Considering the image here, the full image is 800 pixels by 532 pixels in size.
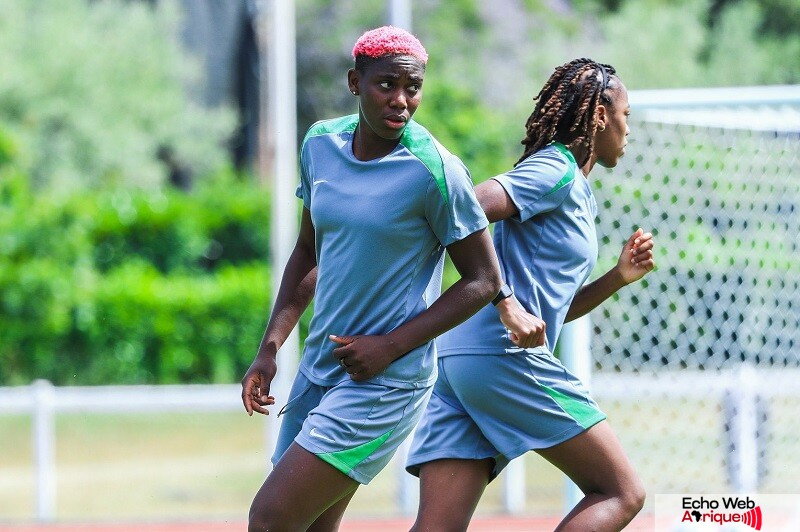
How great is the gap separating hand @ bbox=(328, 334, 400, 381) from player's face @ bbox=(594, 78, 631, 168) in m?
1.15

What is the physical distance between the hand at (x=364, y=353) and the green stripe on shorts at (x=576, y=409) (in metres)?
0.64

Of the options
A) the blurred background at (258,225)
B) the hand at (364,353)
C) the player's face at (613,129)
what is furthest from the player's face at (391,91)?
the blurred background at (258,225)

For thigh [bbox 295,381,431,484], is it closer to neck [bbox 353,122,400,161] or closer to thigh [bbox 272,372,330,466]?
thigh [bbox 272,372,330,466]

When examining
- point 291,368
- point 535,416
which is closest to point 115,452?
point 291,368

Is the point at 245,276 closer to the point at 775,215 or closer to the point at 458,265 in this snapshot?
the point at 775,215

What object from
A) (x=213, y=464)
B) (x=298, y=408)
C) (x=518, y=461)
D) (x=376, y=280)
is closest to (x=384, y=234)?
(x=376, y=280)

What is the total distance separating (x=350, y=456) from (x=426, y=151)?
913 mm

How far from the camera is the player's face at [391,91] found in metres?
3.60

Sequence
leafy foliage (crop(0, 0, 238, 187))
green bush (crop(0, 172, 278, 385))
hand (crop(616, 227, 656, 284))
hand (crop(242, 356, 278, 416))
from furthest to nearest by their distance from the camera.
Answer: leafy foliage (crop(0, 0, 238, 187))
green bush (crop(0, 172, 278, 385))
hand (crop(616, 227, 656, 284))
hand (crop(242, 356, 278, 416))

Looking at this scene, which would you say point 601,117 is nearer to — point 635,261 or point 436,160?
point 635,261

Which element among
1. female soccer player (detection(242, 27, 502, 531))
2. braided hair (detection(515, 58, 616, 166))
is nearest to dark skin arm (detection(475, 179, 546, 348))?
female soccer player (detection(242, 27, 502, 531))

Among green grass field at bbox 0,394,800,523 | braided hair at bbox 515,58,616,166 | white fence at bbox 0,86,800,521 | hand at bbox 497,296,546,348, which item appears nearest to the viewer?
hand at bbox 497,296,546,348

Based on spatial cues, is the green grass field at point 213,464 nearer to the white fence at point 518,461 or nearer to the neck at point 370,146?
the white fence at point 518,461

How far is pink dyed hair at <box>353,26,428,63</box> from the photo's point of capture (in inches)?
142
